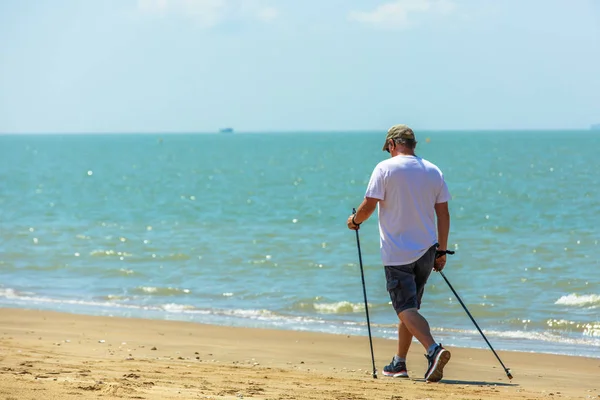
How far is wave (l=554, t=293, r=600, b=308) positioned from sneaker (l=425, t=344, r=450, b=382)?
566 cm

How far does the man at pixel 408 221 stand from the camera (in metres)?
6.30

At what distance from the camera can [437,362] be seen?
622 centimetres

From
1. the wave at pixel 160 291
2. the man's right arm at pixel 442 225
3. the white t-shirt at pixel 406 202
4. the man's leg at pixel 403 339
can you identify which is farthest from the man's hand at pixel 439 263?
the wave at pixel 160 291

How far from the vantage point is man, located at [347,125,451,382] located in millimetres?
6297

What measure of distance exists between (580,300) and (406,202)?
6.05m

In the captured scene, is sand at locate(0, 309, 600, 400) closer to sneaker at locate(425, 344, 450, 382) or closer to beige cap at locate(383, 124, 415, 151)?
sneaker at locate(425, 344, 450, 382)

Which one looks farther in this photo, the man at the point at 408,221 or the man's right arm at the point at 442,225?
the man's right arm at the point at 442,225

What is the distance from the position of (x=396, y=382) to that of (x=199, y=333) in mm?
3642

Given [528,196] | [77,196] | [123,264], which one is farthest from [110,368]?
[77,196]

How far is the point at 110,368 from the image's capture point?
6.38m

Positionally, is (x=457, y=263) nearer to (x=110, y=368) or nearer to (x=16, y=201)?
(x=110, y=368)

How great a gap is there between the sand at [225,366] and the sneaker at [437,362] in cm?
6

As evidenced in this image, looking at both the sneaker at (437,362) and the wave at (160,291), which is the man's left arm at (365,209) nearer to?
the sneaker at (437,362)

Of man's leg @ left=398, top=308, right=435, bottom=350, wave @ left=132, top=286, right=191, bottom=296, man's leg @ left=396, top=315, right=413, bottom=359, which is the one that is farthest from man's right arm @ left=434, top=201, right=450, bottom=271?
wave @ left=132, top=286, right=191, bottom=296
